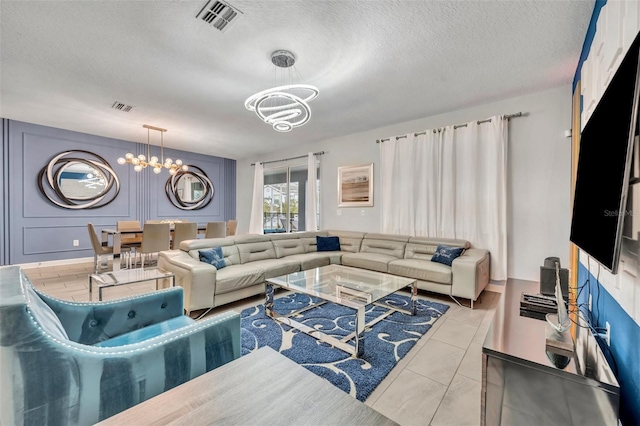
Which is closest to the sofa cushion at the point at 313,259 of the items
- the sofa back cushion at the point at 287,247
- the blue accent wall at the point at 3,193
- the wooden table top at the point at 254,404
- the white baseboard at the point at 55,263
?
the sofa back cushion at the point at 287,247

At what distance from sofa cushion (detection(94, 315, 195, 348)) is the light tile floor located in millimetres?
1314

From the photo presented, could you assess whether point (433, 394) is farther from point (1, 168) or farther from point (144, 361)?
point (1, 168)

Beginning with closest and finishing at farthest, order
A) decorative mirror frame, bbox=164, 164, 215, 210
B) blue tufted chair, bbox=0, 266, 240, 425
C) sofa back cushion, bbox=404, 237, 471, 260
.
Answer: blue tufted chair, bbox=0, 266, 240, 425 < sofa back cushion, bbox=404, 237, 471, 260 < decorative mirror frame, bbox=164, 164, 215, 210

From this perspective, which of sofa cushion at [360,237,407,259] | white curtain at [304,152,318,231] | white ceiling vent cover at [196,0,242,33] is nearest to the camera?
white ceiling vent cover at [196,0,242,33]

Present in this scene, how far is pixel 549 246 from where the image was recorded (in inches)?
134

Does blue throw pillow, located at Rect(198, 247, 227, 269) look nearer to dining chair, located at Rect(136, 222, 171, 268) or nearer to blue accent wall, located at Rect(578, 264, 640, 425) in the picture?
dining chair, located at Rect(136, 222, 171, 268)

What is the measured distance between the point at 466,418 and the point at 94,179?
7321 mm

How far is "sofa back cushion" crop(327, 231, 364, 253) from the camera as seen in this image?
4.83 meters

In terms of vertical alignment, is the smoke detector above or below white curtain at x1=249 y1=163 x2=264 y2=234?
above

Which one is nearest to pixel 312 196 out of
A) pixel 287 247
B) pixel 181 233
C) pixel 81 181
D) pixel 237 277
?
pixel 287 247

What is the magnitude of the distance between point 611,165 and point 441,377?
161 centimetres

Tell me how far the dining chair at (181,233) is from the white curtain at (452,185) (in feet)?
11.9

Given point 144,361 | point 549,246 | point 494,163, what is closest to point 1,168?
point 144,361

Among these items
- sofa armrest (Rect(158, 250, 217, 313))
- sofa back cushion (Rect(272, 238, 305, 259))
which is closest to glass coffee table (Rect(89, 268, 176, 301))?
sofa armrest (Rect(158, 250, 217, 313))
